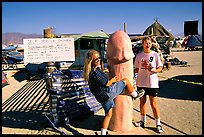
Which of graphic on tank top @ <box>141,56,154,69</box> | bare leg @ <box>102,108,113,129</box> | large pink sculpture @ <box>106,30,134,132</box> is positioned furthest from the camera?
graphic on tank top @ <box>141,56,154,69</box>

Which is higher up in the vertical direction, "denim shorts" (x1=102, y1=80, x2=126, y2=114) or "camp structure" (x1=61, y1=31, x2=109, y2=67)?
"camp structure" (x1=61, y1=31, x2=109, y2=67)

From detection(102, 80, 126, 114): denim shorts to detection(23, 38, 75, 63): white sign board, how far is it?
50.2 inches

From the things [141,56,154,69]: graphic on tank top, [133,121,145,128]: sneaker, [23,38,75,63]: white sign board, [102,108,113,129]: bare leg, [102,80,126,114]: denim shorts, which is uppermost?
[23,38,75,63]: white sign board

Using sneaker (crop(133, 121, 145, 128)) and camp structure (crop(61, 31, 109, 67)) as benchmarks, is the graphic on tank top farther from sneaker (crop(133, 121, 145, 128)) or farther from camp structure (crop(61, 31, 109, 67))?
camp structure (crop(61, 31, 109, 67))

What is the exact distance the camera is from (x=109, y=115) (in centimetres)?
396

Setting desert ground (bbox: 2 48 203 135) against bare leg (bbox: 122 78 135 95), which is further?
desert ground (bbox: 2 48 203 135)

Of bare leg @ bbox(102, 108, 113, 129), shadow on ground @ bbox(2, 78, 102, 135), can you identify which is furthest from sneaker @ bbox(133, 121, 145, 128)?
bare leg @ bbox(102, 108, 113, 129)

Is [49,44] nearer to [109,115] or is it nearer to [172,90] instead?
[109,115]

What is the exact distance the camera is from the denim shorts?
3799mm

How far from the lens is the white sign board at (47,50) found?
14.8 ft

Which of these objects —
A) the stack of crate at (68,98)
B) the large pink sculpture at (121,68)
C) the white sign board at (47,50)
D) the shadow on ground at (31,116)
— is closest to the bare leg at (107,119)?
the large pink sculpture at (121,68)

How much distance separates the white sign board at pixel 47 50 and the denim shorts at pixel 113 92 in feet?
4.18

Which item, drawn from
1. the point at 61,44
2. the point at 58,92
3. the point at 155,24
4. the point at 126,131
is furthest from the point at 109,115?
the point at 155,24

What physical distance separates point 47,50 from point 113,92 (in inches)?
63.5
